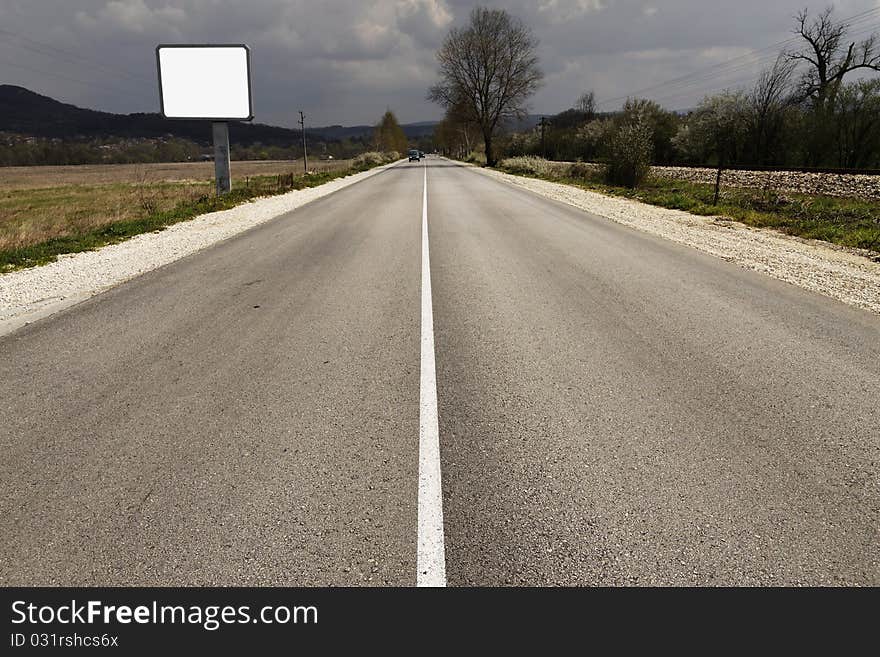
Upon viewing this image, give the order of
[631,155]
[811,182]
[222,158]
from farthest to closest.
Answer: [631,155]
[222,158]
[811,182]

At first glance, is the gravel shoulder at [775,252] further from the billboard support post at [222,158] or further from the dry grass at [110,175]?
the dry grass at [110,175]

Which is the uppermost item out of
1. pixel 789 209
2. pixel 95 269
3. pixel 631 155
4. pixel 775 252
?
pixel 631 155

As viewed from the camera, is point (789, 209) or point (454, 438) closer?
point (454, 438)

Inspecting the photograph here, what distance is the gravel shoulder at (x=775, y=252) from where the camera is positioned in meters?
7.98

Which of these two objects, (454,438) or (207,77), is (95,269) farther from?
(207,77)

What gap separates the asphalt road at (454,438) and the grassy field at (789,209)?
22.4ft

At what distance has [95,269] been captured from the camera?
372 inches

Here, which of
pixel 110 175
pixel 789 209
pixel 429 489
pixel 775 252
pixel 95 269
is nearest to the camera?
pixel 429 489

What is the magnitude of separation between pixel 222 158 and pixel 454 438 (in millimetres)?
24047

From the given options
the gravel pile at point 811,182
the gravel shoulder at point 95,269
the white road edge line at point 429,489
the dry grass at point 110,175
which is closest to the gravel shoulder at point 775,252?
the white road edge line at point 429,489

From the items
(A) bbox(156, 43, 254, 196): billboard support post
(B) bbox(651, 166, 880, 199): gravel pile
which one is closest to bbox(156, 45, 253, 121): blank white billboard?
(A) bbox(156, 43, 254, 196): billboard support post

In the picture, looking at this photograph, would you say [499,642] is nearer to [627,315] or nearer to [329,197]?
[627,315]

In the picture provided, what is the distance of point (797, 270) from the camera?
904cm

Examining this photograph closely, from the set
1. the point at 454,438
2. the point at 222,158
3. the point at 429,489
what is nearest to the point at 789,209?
the point at 454,438
